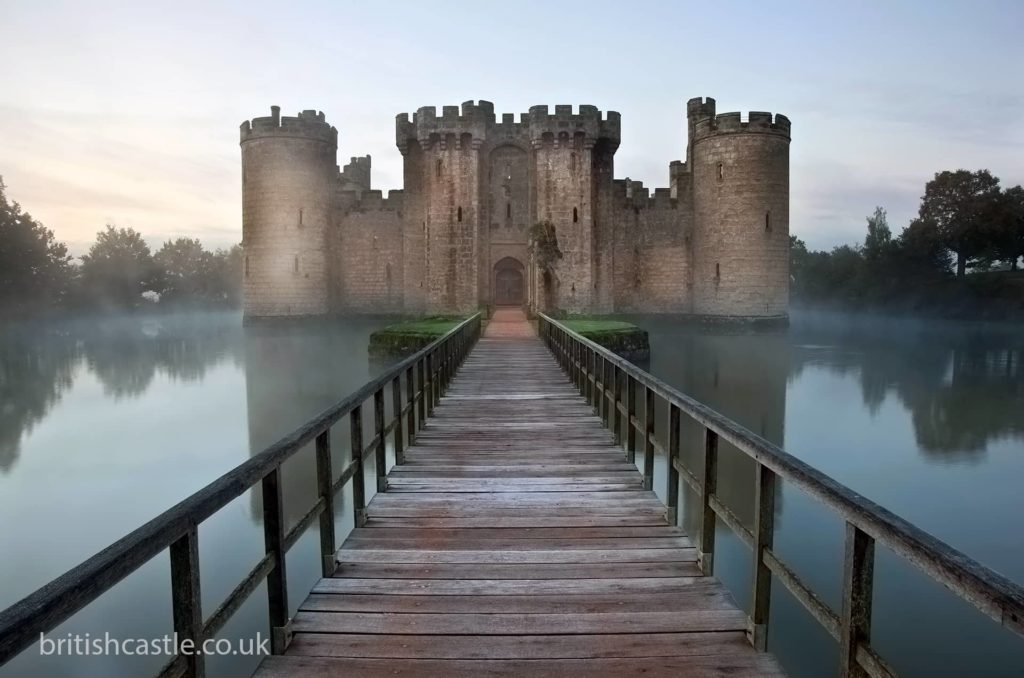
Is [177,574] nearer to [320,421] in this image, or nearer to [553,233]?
[320,421]

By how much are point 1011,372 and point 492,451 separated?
22.9 m

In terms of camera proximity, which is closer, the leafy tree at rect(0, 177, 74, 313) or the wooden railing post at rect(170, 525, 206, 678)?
the wooden railing post at rect(170, 525, 206, 678)

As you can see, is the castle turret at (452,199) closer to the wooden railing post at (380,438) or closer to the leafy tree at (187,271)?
the wooden railing post at (380,438)

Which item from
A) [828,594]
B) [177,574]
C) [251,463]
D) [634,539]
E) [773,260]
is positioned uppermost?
[773,260]

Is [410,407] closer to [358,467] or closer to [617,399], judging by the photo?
[617,399]

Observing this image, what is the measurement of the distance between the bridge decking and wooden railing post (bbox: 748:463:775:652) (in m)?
0.09

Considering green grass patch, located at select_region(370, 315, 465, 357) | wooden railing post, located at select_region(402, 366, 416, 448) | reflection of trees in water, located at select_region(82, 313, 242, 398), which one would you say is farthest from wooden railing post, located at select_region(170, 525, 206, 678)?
reflection of trees in water, located at select_region(82, 313, 242, 398)

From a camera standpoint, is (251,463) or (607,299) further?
(607,299)

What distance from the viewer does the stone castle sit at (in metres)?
31.0

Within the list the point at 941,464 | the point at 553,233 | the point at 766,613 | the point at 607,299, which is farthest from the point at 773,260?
the point at 766,613

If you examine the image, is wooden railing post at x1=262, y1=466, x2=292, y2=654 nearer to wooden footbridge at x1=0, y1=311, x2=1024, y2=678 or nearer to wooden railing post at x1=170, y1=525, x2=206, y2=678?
wooden footbridge at x1=0, y1=311, x2=1024, y2=678

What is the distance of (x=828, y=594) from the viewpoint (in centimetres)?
675

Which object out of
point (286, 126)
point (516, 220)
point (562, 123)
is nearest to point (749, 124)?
point (562, 123)

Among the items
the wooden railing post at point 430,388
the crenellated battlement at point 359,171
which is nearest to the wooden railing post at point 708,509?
the wooden railing post at point 430,388
